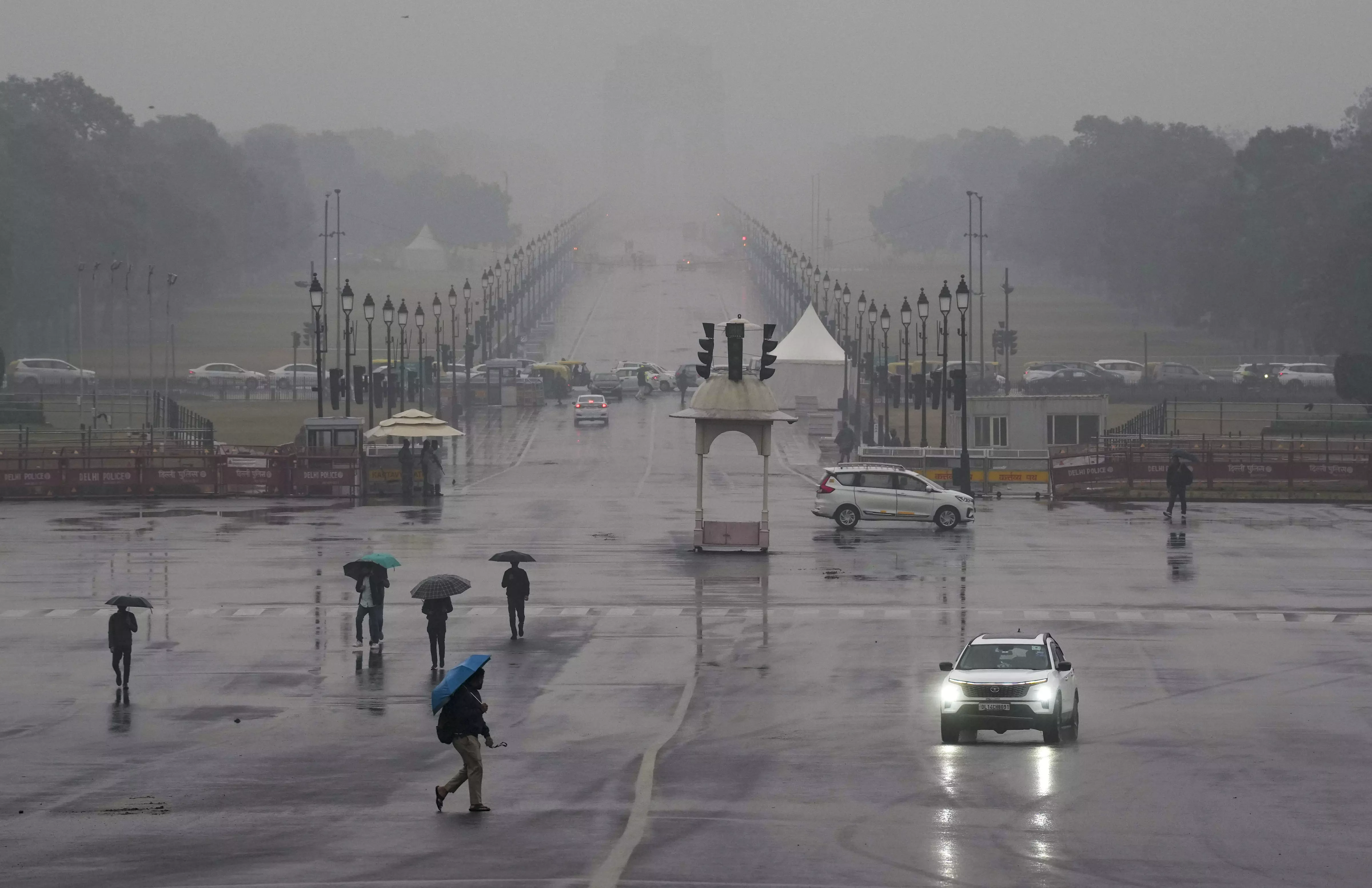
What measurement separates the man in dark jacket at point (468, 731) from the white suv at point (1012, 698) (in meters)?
5.85

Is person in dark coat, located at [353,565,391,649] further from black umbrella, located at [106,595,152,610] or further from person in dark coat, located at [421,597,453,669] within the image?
black umbrella, located at [106,595,152,610]

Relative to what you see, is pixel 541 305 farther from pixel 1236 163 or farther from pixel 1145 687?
→ pixel 1145 687

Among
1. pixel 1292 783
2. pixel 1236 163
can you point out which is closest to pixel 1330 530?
pixel 1292 783

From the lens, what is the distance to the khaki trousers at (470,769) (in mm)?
15891

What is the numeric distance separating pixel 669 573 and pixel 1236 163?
111 meters

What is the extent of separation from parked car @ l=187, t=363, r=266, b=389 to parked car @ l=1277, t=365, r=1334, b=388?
5409 cm

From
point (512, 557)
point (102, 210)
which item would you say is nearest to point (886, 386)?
point (512, 557)

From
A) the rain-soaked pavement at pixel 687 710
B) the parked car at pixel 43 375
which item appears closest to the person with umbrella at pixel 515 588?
the rain-soaked pavement at pixel 687 710

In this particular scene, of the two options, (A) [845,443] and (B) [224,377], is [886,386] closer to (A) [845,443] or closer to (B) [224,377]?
(A) [845,443]

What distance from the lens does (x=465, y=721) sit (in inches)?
622

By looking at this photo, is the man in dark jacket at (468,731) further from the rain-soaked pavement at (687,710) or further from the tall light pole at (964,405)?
the tall light pole at (964,405)

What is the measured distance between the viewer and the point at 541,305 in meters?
156

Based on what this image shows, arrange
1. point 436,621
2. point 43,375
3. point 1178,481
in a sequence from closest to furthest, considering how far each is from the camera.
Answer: point 436,621
point 1178,481
point 43,375

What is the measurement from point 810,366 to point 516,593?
228 feet
